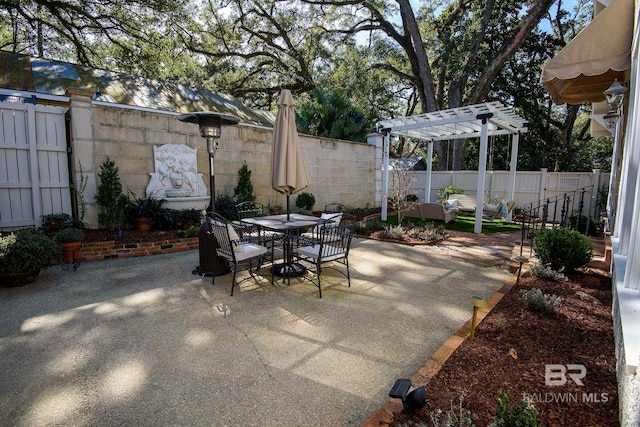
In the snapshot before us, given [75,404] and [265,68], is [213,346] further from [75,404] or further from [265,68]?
[265,68]

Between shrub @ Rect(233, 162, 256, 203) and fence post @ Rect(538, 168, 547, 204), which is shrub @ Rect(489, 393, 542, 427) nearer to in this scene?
shrub @ Rect(233, 162, 256, 203)

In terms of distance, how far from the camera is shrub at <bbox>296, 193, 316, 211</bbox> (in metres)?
9.38

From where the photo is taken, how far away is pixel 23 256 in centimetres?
385

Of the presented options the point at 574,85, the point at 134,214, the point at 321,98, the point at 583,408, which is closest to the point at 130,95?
the point at 134,214

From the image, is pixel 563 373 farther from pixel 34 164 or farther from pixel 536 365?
pixel 34 164

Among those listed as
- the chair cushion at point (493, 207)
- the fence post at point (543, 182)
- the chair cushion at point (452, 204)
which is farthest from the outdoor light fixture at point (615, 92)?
the fence post at point (543, 182)

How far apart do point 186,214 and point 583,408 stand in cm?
679

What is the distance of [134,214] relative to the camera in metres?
6.40

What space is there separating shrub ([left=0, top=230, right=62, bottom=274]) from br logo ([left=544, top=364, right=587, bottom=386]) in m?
5.41

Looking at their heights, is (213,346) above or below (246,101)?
below

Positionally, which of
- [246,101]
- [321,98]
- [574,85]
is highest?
[246,101]

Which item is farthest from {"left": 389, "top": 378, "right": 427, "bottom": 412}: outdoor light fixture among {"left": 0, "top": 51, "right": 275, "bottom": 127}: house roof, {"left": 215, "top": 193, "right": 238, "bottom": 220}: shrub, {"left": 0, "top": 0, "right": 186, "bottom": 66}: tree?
{"left": 0, "top": 0, "right": 186, "bottom": 66}: tree

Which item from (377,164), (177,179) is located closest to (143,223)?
(177,179)

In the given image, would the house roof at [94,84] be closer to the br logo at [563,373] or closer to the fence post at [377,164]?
the fence post at [377,164]
